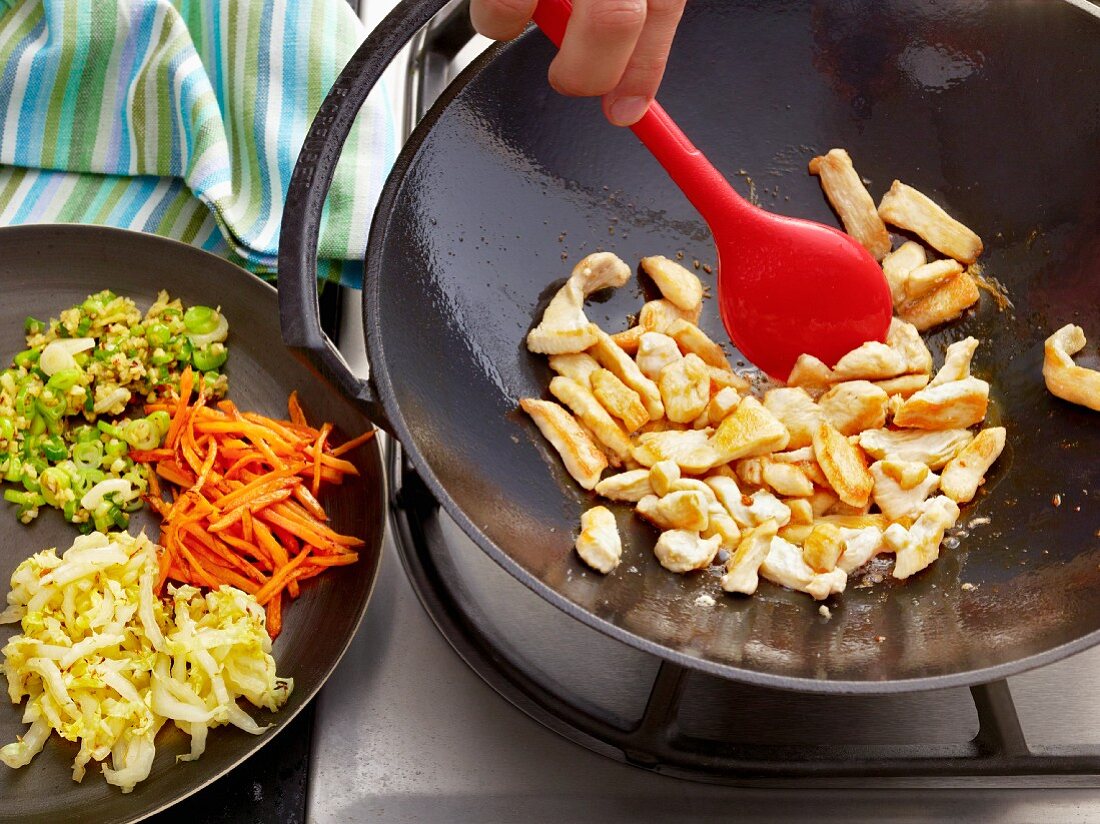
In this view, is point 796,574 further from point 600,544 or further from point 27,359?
point 27,359

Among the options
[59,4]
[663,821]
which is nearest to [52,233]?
[59,4]

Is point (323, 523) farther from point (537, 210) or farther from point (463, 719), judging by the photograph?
point (537, 210)

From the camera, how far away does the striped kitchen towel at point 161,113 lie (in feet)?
4.75

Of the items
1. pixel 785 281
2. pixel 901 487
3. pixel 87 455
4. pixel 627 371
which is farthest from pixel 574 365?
pixel 87 455

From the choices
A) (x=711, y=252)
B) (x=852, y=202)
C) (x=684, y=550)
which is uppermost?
(x=852, y=202)

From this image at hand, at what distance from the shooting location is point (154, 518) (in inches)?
48.6

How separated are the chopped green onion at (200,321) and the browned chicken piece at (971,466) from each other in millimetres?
905

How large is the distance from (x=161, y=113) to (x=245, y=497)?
0.63m

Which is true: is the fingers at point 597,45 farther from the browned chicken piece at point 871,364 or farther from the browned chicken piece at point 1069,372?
the browned chicken piece at point 1069,372

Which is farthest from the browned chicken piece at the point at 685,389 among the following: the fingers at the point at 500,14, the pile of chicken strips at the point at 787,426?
the fingers at the point at 500,14

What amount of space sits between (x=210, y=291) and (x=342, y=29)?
0.46 metres

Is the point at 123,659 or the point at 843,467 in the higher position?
the point at 843,467

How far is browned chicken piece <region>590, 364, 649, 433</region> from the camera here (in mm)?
1184

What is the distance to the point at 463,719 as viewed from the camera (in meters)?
1.18
